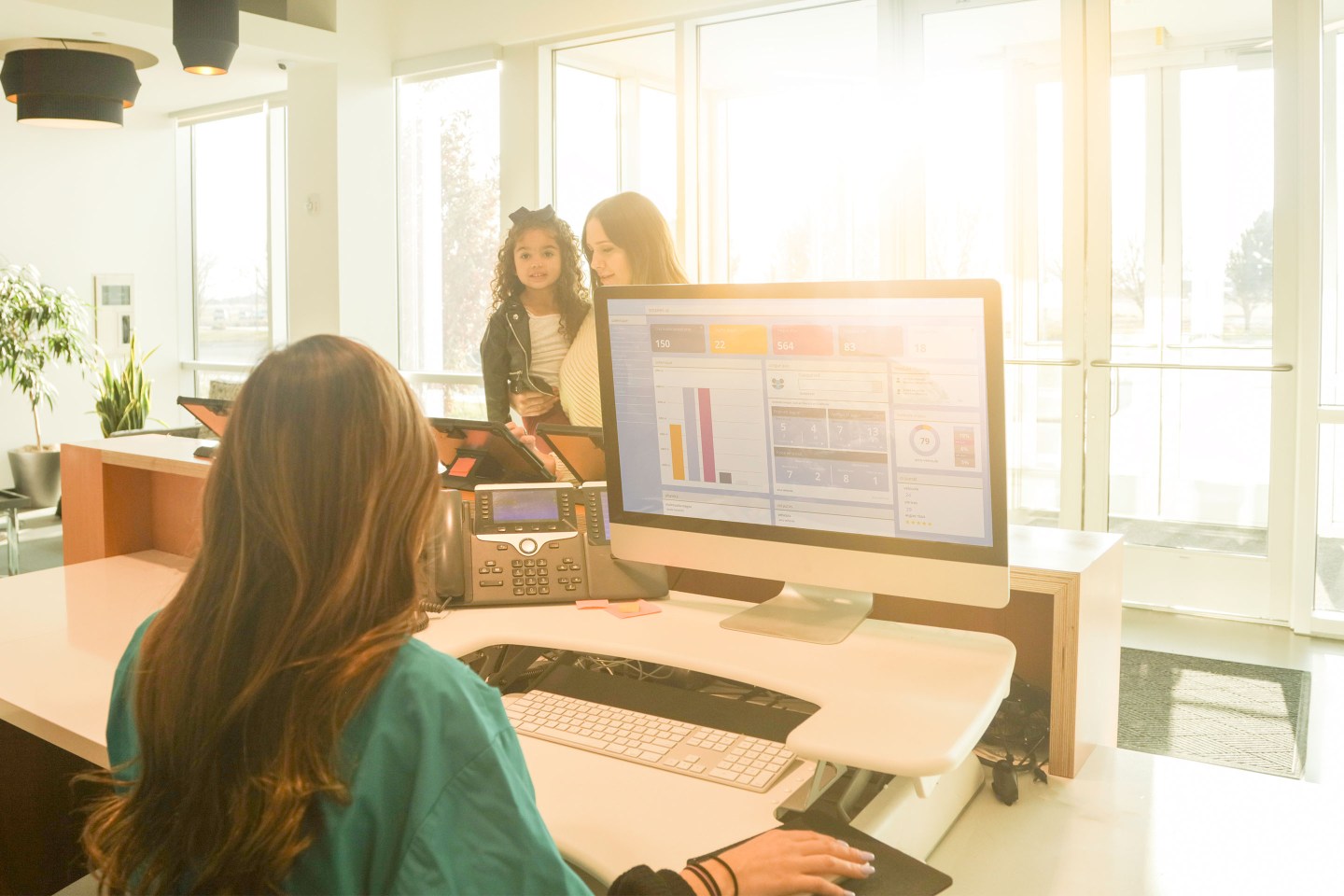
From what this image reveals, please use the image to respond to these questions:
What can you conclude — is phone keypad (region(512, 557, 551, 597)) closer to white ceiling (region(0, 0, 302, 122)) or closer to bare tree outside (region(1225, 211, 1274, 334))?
bare tree outside (region(1225, 211, 1274, 334))

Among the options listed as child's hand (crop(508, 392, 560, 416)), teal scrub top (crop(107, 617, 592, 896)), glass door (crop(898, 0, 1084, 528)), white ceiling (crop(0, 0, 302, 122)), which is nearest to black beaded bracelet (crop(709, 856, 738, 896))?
teal scrub top (crop(107, 617, 592, 896))

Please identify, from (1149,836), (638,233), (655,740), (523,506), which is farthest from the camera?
(638,233)

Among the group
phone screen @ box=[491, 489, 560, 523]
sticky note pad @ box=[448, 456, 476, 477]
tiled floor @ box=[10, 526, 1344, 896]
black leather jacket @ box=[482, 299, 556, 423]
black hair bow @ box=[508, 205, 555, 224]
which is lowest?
tiled floor @ box=[10, 526, 1344, 896]

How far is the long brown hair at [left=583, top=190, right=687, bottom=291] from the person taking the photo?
316cm

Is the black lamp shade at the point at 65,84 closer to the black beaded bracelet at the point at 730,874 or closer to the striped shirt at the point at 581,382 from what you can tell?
the striped shirt at the point at 581,382

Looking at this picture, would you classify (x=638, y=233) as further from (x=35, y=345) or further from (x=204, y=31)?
(x=35, y=345)

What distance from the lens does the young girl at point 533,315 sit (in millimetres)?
3594

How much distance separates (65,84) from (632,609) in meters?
4.59

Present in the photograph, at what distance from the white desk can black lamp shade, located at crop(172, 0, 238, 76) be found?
2887 millimetres

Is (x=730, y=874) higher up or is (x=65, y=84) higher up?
(x=65, y=84)

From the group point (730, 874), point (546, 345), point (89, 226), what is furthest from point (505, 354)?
point (89, 226)

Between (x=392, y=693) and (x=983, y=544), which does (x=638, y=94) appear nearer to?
(x=983, y=544)

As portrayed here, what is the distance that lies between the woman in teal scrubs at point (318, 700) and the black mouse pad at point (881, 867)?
0.19m

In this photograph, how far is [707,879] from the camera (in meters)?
0.95
